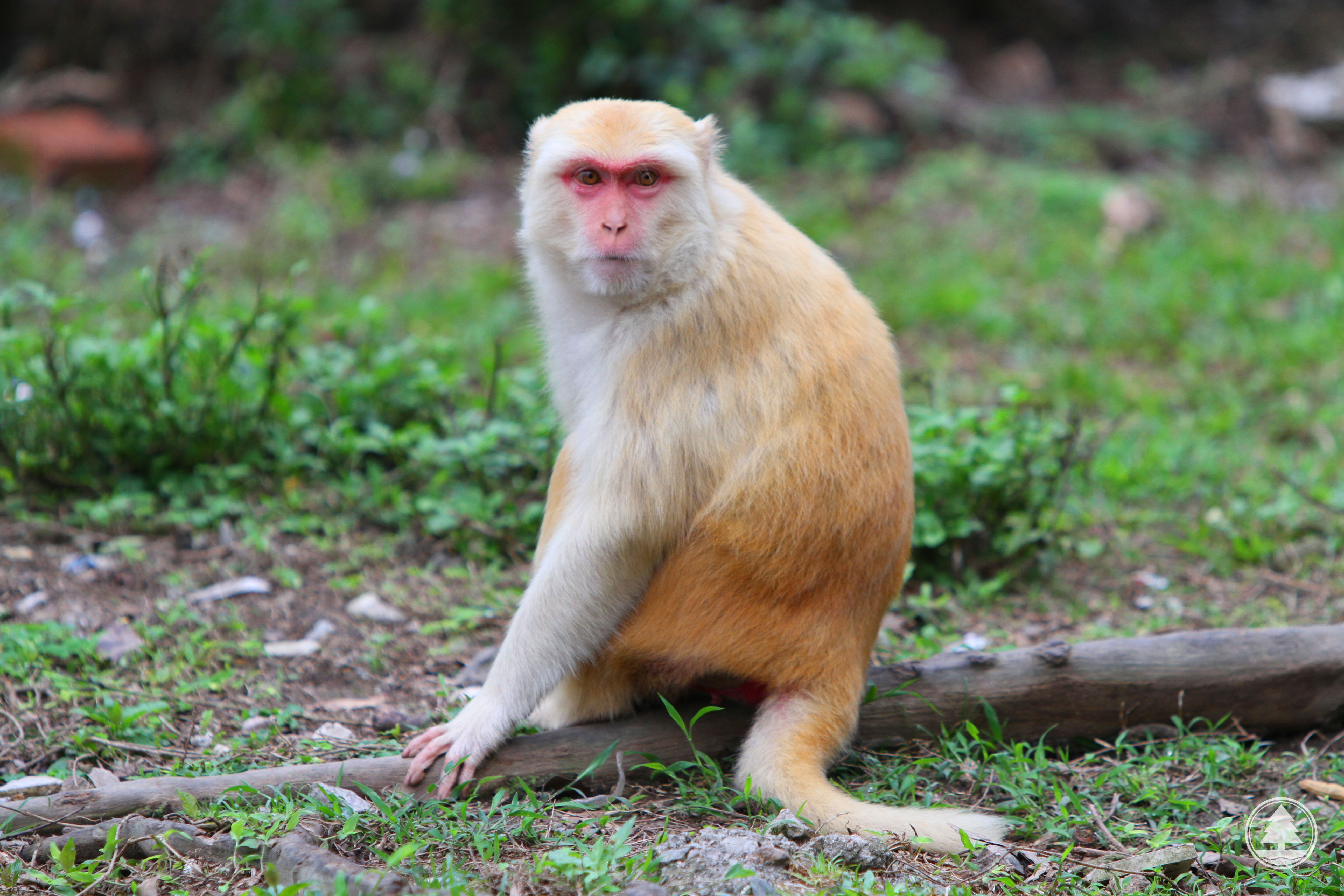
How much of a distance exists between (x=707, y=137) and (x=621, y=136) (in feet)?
1.13

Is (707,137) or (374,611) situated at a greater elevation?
(707,137)

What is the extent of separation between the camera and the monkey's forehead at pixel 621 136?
3355 millimetres

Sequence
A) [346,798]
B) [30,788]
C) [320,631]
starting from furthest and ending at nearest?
[320,631] < [30,788] < [346,798]

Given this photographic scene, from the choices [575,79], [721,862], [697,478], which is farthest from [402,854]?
[575,79]

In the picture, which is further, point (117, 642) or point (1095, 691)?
point (117, 642)

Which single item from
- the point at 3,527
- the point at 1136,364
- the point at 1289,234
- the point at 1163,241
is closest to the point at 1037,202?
the point at 1163,241

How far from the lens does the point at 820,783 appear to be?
319 centimetres

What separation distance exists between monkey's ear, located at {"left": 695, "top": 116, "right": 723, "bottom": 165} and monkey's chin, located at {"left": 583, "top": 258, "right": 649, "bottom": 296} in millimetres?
451

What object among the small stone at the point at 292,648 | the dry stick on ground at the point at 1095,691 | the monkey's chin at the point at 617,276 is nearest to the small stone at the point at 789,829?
the dry stick on ground at the point at 1095,691

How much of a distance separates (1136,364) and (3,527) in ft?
19.5

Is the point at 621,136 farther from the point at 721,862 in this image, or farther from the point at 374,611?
the point at 374,611

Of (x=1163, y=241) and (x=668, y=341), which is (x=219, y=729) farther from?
(x=1163, y=241)

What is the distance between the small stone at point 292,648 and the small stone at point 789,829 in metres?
1.91

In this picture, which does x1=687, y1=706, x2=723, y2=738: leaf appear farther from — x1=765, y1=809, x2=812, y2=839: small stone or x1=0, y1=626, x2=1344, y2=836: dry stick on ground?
x1=765, y1=809, x2=812, y2=839: small stone
